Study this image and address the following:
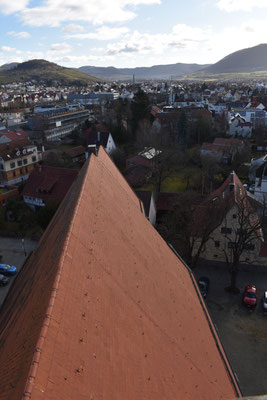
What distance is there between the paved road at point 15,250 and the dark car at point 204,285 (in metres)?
15.8

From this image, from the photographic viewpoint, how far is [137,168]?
43750 millimetres

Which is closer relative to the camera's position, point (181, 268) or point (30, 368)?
point (30, 368)

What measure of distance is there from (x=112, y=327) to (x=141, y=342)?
4.55 feet

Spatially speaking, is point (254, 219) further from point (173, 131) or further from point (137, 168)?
point (173, 131)

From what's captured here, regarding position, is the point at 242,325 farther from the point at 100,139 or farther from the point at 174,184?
the point at 100,139

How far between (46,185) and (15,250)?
875 cm

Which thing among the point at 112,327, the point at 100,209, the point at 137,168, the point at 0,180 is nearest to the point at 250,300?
the point at 100,209

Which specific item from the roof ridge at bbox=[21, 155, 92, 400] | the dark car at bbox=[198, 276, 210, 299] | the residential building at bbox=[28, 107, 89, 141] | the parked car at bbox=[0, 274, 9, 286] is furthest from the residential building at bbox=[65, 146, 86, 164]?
the roof ridge at bbox=[21, 155, 92, 400]

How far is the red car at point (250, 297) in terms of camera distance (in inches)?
797

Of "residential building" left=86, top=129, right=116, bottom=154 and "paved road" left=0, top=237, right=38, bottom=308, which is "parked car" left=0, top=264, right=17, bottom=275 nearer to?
"paved road" left=0, top=237, right=38, bottom=308

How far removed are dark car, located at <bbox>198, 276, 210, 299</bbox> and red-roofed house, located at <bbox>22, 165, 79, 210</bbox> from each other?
18.3m

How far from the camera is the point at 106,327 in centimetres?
714

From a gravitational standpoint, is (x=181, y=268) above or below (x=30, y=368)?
below

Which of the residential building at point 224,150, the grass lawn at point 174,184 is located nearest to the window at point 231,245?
the grass lawn at point 174,184
